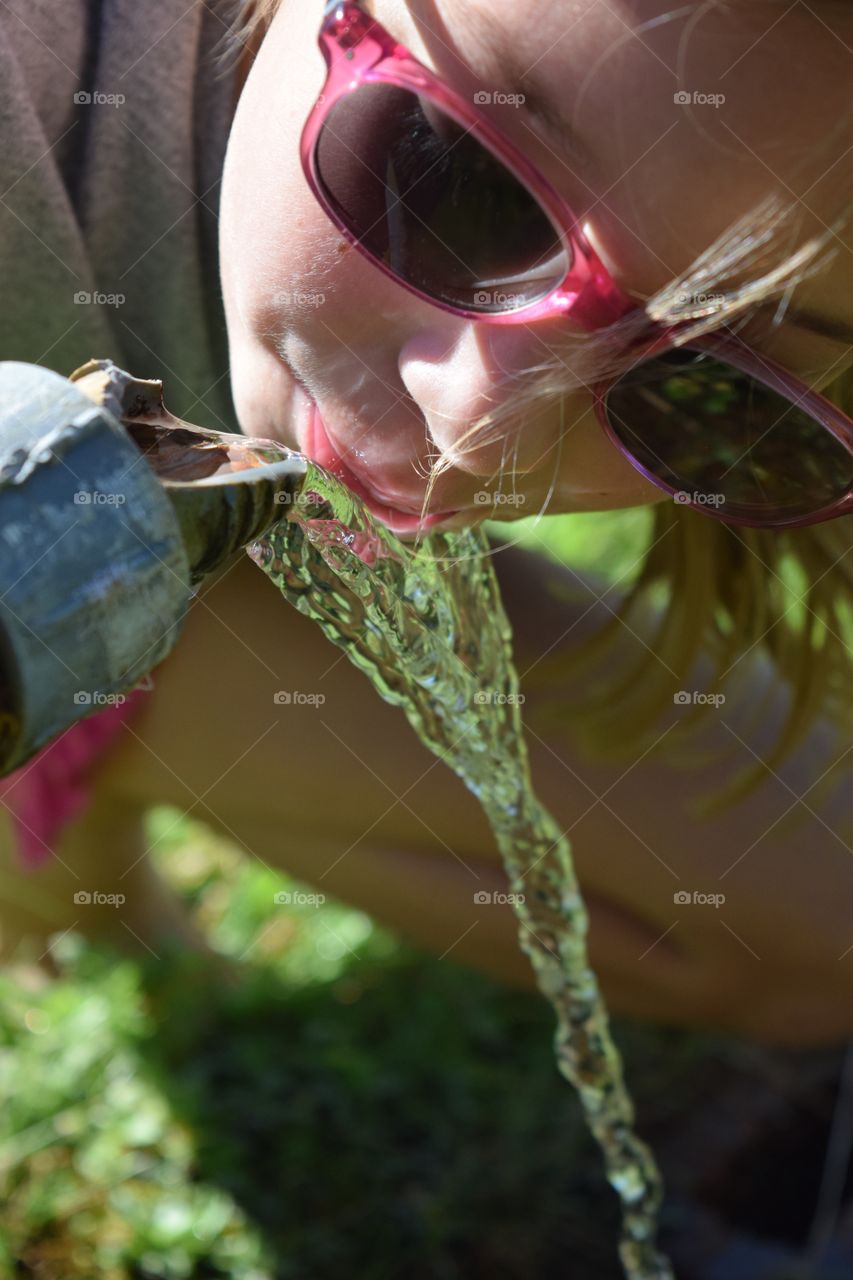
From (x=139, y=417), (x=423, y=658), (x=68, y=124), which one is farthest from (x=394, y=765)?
(x=139, y=417)

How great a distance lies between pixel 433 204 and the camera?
1021mm

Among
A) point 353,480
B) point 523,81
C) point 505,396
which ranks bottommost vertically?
point 353,480

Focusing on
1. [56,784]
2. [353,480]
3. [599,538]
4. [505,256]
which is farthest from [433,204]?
[599,538]

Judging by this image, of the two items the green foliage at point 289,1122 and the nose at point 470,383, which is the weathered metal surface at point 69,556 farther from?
the green foliage at point 289,1122

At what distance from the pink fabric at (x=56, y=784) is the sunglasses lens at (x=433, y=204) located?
2.41 ft

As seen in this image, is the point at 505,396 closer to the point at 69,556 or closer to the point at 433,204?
the point at 433,204

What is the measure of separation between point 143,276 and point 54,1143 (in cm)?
104

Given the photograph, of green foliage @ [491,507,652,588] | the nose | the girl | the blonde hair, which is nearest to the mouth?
the girl

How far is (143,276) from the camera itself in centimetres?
148

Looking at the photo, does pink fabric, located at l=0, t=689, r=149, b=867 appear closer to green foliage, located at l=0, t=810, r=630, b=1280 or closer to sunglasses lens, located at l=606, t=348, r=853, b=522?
green foliage, located at l=0, t=810, r=630, b=1280

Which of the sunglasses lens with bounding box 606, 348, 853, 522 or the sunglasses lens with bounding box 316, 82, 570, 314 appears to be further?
the sunglasses lens with bounding box 606, 348, 853, 522

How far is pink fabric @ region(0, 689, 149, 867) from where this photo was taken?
163 cm

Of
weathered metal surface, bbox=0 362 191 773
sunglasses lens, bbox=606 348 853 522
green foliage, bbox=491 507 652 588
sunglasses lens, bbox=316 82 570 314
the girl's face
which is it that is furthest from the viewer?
green foliage, bbox=491 507 652 588

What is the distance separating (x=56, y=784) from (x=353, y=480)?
2.35ft
